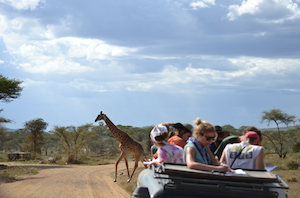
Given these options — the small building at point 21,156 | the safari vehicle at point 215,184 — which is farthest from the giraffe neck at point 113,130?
the small building at point 21,156

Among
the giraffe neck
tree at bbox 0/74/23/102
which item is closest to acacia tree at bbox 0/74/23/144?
tree at bbox 0/74/23/102

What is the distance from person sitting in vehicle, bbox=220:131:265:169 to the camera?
413 cm

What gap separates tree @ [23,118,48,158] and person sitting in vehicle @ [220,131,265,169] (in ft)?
102

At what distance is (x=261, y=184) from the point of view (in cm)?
341

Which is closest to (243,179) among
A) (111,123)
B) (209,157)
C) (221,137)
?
(209,157)

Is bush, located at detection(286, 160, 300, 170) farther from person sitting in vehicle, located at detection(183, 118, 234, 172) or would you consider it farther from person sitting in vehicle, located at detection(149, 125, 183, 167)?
person sitting in vehicle, located at detection(183, 118, 234, 172)

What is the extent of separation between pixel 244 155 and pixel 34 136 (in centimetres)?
3230

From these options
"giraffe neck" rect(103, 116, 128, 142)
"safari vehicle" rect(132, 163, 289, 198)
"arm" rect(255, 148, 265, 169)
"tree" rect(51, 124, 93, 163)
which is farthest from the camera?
"tree" rect(51, 124, 93, 163)

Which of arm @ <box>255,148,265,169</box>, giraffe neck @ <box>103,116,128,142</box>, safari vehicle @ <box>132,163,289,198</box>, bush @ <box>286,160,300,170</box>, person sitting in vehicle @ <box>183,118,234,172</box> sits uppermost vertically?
giraffe neck @ <box>103,116,128,142</box>

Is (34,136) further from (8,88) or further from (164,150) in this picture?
(164,150)

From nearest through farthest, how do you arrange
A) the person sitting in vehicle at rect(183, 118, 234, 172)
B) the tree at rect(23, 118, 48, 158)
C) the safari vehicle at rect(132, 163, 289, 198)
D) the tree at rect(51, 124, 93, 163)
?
the safari vehicle at rect(132, 163, 289, 198), the person sitting in vehicle at rect(183, 118, 234, 172), the tree at rect(51, 124, 93, 163), the tree at rect(23, 118, 48, 158)

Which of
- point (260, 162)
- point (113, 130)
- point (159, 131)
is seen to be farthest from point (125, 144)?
point (260, 162)

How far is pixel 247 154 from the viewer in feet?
13.7

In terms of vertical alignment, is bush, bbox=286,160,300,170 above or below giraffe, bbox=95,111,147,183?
below
